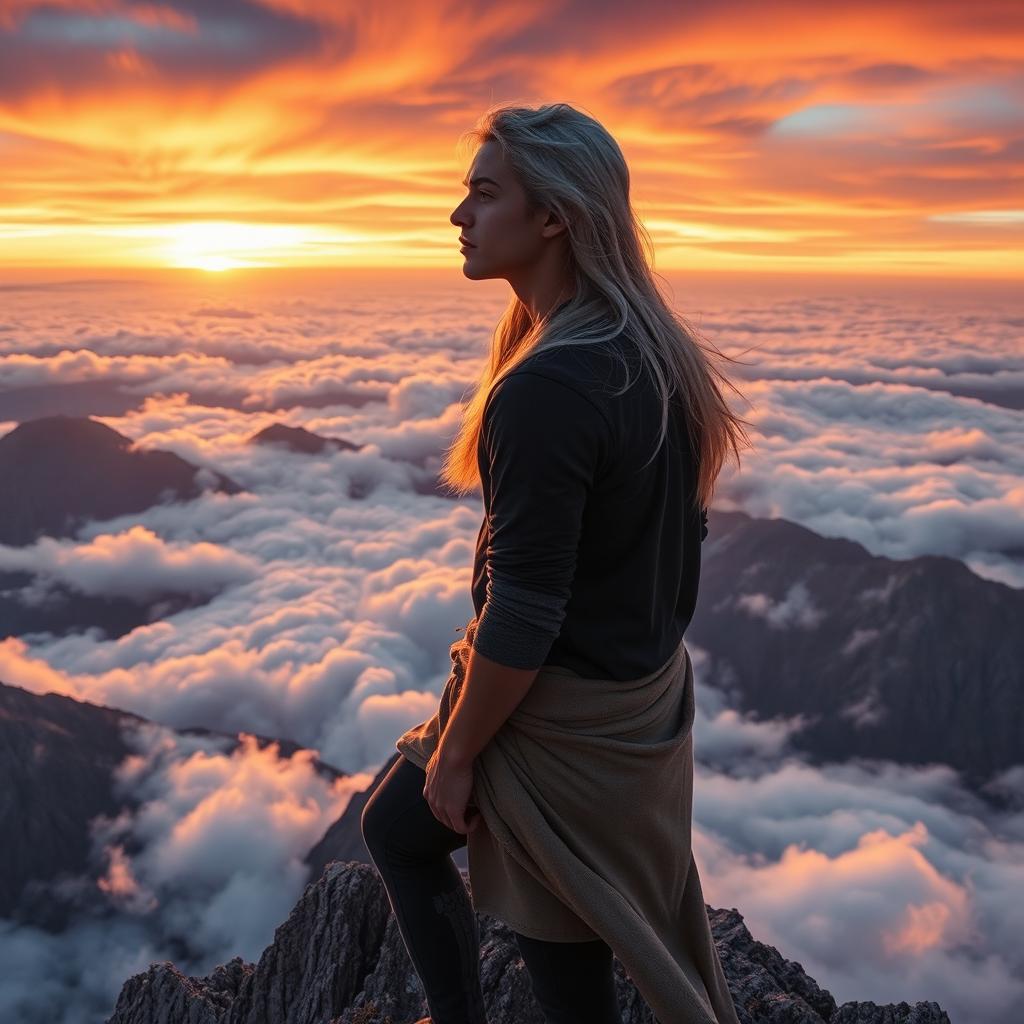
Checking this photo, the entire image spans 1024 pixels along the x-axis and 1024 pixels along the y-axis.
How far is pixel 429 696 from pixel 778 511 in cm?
9821

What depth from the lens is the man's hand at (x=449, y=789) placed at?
Answer: 260 centimetres

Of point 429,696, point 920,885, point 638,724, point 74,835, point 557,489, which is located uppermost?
point 557,489

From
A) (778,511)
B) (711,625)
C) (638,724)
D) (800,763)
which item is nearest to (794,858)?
(800,763)

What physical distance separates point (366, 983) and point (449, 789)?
6572mm

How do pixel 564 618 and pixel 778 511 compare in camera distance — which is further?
pixel 778 511

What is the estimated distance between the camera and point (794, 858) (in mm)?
113625

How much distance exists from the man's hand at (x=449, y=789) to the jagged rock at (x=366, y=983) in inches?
144

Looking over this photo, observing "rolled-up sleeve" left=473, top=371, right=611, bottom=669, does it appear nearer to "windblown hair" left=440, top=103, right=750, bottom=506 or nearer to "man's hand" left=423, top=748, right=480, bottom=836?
"windblown hair" left=440, top=103, right=750, bottom=506

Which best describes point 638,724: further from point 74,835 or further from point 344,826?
point 74,835

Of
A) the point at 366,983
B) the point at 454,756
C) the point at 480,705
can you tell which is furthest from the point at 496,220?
the point at 366,983

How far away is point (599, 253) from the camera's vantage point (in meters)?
2.55

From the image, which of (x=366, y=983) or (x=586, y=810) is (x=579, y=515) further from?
(x=366, y=983)

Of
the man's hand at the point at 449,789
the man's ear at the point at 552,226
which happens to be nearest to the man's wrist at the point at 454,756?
the man's hand at the point at 449,789

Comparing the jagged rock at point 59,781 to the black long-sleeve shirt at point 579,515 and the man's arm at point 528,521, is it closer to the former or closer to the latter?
the black long-sleeve shirt at point 579,515
